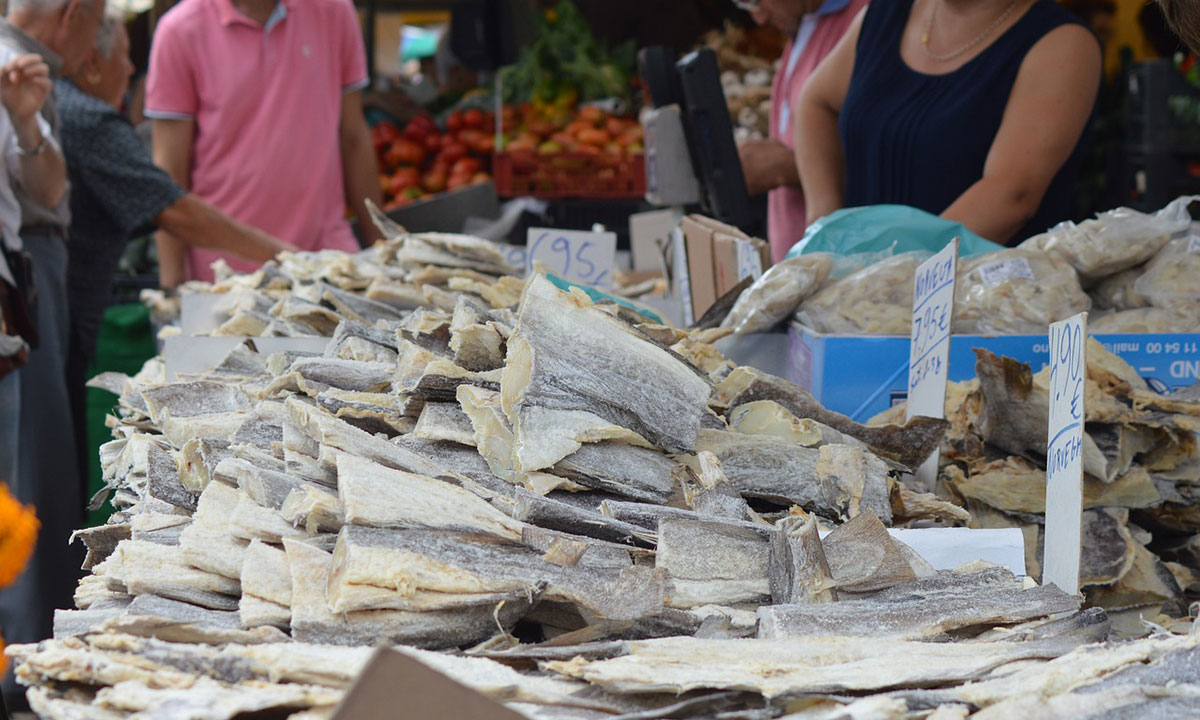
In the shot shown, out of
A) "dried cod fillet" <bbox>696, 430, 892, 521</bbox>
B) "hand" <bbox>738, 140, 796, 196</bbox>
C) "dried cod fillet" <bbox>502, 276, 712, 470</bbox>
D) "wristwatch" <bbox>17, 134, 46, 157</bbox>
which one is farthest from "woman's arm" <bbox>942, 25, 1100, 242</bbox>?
"wristwatch" <bbox>17, 134, 46, 157</bbox>

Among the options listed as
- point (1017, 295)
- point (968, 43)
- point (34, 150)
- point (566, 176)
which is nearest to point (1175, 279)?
point (1017, 295)

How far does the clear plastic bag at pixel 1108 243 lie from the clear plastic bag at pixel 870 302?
0.80 ft

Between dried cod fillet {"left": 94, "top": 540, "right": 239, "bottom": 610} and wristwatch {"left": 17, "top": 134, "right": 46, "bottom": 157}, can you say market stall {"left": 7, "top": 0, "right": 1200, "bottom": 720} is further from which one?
wristwatch {"left": 17, "top": 134, "right": 46, "bottom": 157}

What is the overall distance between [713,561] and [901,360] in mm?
871

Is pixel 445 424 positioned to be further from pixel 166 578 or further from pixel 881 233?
pixel 881 233

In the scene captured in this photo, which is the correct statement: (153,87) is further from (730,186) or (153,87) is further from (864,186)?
(864,186)

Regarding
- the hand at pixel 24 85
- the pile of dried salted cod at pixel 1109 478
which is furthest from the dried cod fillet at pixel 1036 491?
the hand at pixel 24 85

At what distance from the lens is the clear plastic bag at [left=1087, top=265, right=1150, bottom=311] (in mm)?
2162

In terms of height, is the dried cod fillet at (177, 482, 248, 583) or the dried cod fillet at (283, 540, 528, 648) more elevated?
the dried cod fillet at (177, 482, 248, 583)

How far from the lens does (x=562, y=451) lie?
132cm

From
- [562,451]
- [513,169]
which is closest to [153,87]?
[513,169]

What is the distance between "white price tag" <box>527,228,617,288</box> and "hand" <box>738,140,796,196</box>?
802mm

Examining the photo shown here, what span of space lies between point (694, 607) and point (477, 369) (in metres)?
0.54

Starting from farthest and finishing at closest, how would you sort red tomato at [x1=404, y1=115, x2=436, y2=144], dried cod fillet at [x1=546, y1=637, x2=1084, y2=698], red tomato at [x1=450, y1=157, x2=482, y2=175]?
red tomato at [x1=404, y1=115, x2=436, y2=144], red tomato at [x1=450, y1=157, x2=482, y2=175], dried cod fillet at [x1=546, y1=637, x2=1084, y2=698]
